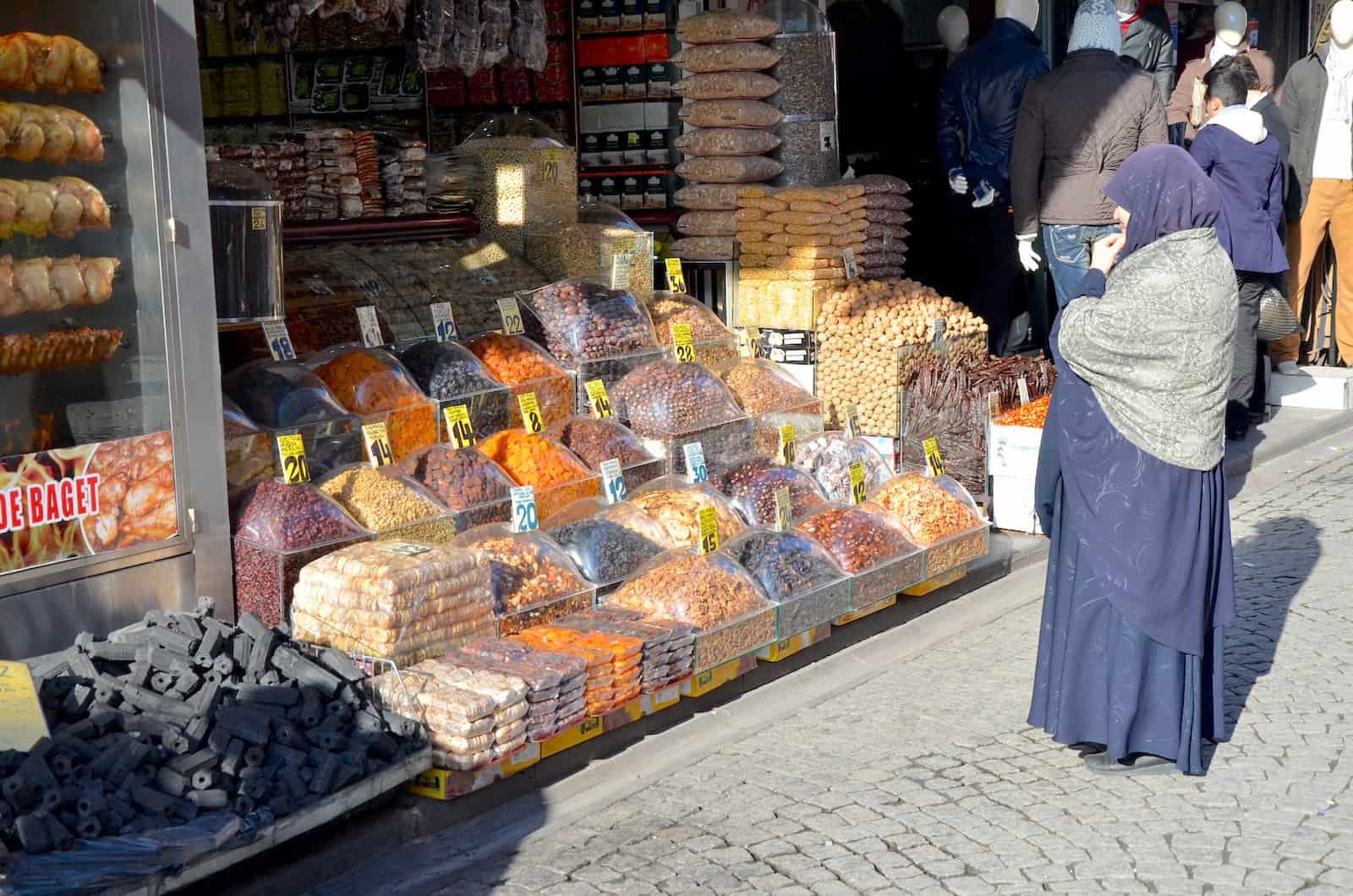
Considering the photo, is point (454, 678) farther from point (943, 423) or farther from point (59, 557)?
point (943, 423)

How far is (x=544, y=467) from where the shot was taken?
5430mm

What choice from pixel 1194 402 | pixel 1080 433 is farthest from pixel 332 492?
pixel 1194 402

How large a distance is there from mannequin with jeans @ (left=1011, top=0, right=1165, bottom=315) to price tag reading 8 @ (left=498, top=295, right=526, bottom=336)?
286cm

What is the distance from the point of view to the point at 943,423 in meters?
6.89

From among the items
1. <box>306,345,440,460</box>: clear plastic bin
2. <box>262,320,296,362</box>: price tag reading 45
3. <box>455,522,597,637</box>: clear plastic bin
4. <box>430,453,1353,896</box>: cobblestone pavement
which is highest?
<box>262,320,296,362</box>: price tag reading 45

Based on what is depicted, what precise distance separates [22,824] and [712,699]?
2.32 meters

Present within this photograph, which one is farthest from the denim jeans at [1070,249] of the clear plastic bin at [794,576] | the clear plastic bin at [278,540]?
the clear plastic bin at [278,540]

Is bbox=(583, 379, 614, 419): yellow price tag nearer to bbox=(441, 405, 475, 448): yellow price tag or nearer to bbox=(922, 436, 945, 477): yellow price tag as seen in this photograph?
bbox=(441, 405, 475, 448): yellow price tag

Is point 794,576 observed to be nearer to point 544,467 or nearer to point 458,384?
point 544,467

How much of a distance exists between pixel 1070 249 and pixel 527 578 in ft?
13.2

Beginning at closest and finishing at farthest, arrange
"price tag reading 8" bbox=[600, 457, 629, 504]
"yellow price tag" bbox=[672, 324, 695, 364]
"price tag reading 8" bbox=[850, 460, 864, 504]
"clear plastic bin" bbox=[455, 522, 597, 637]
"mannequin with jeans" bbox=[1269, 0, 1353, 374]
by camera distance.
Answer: "clear plastic bin" bbox=[455, 522, 597, 637]
"price tag reading 8" bbox=[600, 457, 629, 504]
"price tag reading 8" bbox=[850, 460, 864, 504]
"yellow price tag" bbox=[672, 324, 695, 364]
"mannequin with jeans" bbox=[1269, 0, 1353, 374]

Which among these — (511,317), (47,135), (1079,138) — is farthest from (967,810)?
(1079,138)

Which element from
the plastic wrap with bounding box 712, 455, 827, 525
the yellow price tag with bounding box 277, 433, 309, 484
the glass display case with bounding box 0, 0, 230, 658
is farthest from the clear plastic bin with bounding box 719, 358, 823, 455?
the glass display case with bounding box 0, 0, 230, 658

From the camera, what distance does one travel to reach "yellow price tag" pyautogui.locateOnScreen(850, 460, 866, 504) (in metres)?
5.92
